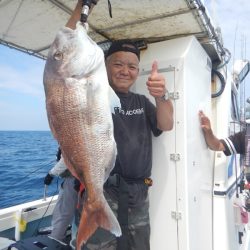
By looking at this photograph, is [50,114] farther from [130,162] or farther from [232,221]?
[232,221]

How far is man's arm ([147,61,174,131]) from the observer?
222 cm

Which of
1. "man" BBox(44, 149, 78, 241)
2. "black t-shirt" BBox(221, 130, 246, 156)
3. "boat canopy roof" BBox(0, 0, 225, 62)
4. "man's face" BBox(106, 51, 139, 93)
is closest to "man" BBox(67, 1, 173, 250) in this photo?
"man's face" BBox(106, 51, 139, 93)

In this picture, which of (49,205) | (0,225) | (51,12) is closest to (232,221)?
(49,205)

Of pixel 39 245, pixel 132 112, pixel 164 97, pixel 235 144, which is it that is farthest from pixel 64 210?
pixel 235 144

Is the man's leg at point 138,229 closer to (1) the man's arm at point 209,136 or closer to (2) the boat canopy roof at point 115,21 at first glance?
(1) the man's arm at point 209,136

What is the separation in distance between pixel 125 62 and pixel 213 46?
154 cm

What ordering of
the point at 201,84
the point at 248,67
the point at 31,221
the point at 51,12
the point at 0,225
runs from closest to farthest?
the point at 51,12 < the point at 201,84 < the point at 0,225 < the point at 31,221 < the point at 248,67

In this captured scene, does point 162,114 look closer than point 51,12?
Yes

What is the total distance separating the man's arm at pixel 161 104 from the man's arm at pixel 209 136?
1040 millimetres

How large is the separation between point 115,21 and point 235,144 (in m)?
2.22

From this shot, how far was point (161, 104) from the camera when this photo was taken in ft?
8.32

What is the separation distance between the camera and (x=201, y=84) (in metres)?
3.56

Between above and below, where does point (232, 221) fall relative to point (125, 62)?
below

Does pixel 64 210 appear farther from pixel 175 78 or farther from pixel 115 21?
pixel 115 21
